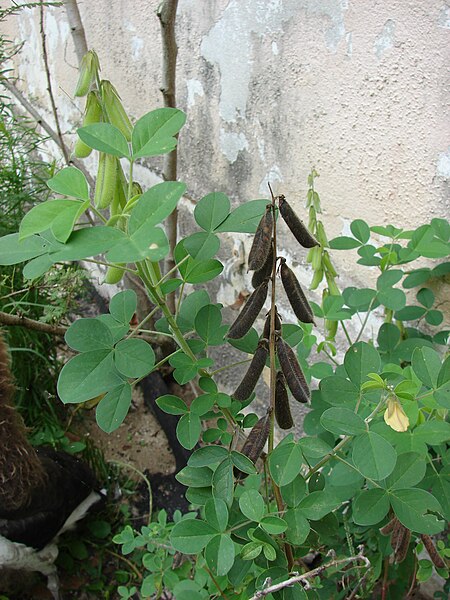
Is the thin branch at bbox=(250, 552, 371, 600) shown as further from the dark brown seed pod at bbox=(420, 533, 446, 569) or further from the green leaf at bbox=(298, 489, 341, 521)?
the dark brown seed pod at bbox=(420, 533, 446, 569)

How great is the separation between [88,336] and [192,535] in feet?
1.01

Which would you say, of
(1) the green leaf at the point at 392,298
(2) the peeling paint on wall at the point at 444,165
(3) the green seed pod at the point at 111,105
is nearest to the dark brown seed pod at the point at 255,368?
(3) the green seed pod at the point at 111,105

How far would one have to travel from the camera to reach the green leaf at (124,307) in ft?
3.11

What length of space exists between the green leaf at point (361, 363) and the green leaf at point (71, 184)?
45 centimetres

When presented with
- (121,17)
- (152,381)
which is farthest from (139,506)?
(121,17)

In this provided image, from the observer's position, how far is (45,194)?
2.62 meters

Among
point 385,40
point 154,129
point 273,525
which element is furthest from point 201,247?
point 385,40

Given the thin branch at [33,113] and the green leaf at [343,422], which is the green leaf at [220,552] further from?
the thin branch at [33,113]

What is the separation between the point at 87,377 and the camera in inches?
32.5

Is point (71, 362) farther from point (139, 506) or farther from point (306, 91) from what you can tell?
point (139, 506)

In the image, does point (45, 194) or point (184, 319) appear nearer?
point (184, 319)

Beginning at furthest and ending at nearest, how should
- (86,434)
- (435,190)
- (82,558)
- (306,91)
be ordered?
(86,434) < (82,558) < (306,91) < (435,190)

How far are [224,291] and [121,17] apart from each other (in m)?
1.19

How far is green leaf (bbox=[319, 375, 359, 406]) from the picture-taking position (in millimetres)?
936
